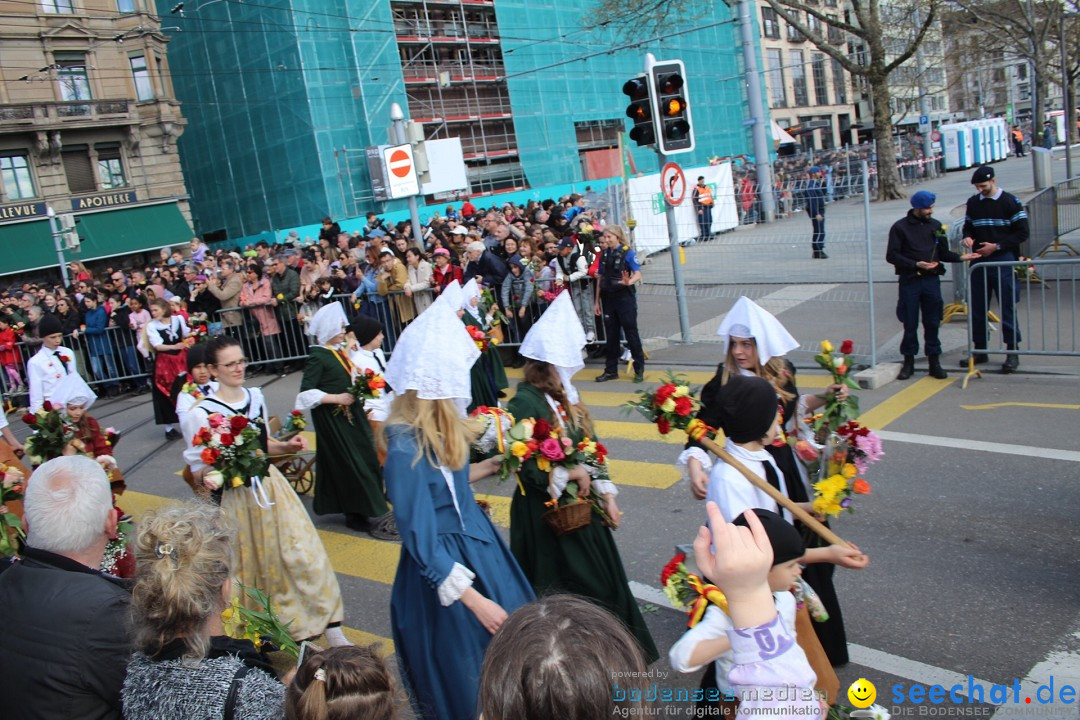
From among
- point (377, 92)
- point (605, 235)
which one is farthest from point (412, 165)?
point (377, 92)

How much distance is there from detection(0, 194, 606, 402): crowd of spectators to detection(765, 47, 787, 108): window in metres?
49.8

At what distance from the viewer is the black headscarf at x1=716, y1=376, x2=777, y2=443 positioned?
3537mm

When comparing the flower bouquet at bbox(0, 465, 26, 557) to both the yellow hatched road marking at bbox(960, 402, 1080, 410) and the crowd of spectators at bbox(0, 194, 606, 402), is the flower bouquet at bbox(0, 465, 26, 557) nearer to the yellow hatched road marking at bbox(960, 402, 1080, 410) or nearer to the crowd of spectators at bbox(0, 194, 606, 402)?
the crowd of spectators at bbox(0, 194, 606, 402)

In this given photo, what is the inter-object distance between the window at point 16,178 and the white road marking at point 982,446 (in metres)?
38.3

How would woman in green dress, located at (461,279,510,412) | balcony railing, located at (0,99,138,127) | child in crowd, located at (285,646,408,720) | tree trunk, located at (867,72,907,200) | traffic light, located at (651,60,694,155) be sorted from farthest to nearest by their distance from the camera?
balcony railing, located at (0,99,138,127), tree trunk, located at (867,72,907,200), traffic light, located at (651,60,694,155), woman in green dress, located at (461,279,510,412), child in crowd, located at (285,646,408,720)

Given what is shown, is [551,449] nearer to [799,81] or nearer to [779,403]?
[779,403]

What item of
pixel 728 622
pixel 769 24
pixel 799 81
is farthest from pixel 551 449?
pixel 799 81

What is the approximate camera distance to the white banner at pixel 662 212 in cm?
1197

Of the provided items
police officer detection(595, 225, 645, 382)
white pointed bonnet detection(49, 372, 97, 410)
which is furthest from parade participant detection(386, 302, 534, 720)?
police officer detection(595, 225, 645, 382)

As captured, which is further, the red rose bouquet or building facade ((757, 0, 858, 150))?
building facade ((757, 0, 858, 150))

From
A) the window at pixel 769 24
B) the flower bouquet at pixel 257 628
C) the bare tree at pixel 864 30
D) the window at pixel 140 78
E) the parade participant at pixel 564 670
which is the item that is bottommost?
the flower bouquet at pixel 257 628

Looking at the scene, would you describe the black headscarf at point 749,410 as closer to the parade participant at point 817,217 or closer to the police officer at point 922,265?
the police officer at point 922,265

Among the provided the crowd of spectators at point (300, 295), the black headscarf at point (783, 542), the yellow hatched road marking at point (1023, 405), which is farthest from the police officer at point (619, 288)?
the black headscarf at point (783, 542)

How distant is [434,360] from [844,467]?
1839 millimetres
